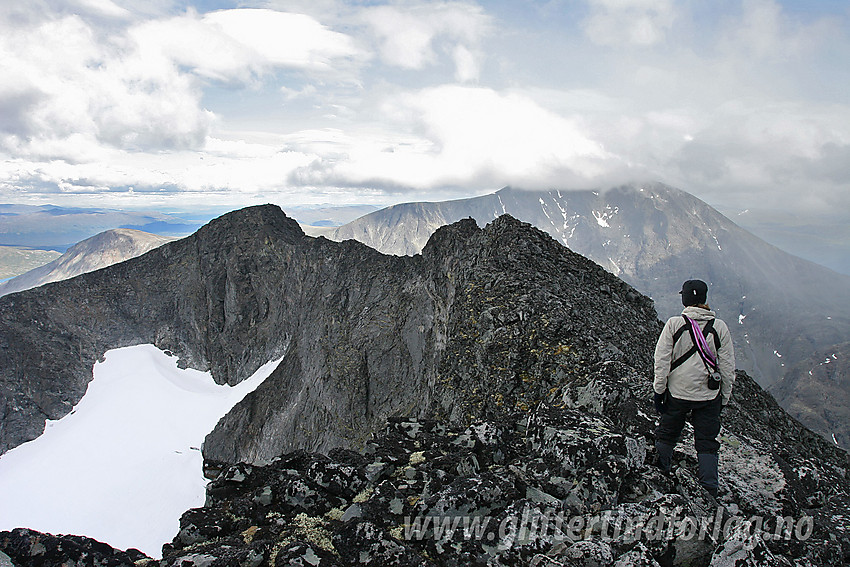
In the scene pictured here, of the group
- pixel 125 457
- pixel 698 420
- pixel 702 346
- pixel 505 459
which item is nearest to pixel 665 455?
pixel 698 420

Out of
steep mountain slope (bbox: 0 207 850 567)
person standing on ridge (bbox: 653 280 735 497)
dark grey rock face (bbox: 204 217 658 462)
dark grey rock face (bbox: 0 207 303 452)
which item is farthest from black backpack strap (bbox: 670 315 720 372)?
dark grey rock face (bbox: 0 207 303 452)

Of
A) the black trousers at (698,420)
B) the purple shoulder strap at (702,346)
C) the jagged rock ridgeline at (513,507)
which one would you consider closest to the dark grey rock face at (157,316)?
the jagged rock ridgeline at (513,507)

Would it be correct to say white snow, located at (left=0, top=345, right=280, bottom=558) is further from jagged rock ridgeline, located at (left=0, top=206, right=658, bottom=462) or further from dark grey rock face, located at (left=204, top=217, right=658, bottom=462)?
dark grey rock face, located at (left=204, top=217, right=658, bottom=462)

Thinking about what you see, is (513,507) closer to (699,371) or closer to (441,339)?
(699,371)

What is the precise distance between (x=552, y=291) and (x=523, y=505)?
1618 cm

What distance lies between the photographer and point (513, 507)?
7.87m

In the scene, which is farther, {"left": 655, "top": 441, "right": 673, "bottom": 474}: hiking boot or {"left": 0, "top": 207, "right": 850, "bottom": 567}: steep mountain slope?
{"left": 655, "top": 441, "right": 673, "bottom": 474}: hiking boot

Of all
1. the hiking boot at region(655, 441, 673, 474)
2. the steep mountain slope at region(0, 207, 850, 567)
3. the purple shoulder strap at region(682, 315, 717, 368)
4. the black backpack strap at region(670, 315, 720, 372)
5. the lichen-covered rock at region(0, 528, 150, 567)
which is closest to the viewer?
the lichen-covered rock at region(0, 528, 150, 567)

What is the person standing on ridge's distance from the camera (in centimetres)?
916

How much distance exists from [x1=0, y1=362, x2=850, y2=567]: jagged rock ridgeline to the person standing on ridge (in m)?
0.80

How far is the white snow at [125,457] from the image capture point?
2502 inches

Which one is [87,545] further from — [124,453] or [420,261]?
[124,453]

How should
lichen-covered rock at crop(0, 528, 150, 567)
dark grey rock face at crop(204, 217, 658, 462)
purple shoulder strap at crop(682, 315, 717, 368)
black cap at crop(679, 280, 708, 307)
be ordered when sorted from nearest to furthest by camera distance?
lichen-covered rock at crop(0, 528, 150, 567) → purple shoulder strap at crop(682, 315, 717, 368) → black cap at crop(679, 280, 708, 307) → dark grey rock face at crop(204, 217, 658, 462)

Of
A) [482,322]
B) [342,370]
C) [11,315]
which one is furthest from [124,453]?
[482,322]
